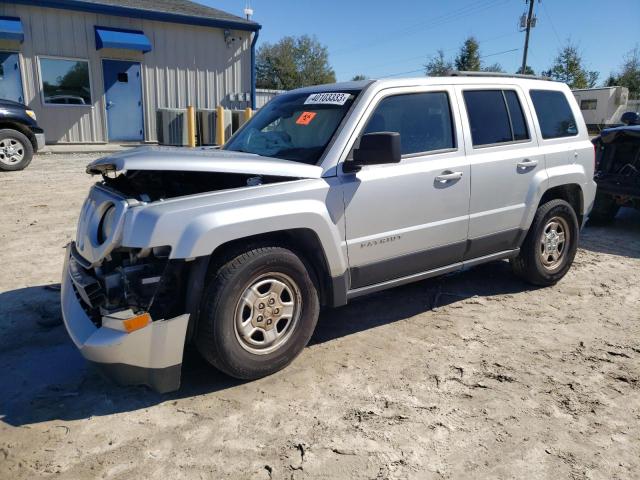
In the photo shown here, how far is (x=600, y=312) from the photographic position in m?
4.47

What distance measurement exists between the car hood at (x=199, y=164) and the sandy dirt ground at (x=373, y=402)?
1.32m

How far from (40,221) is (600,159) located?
805 cm

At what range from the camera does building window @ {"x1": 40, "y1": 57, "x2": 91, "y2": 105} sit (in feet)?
50.3

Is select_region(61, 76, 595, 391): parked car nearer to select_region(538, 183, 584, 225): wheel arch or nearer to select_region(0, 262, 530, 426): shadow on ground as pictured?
select_region(538, 183, 584, 225): wheel arch

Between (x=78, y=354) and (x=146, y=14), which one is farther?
(x=146, y=14)

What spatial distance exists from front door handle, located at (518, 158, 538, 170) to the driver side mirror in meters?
1.68

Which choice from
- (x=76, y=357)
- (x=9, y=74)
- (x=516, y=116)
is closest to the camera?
(x=76, y=357)

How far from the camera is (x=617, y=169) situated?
24.4 feet

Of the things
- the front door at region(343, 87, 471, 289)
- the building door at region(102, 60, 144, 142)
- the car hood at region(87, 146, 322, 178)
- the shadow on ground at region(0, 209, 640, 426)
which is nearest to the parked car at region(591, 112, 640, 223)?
the shadow on ground at region(0, 209, 640, 426)

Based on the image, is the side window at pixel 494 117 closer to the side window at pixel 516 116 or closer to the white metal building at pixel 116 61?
the side window at pixel 516 116

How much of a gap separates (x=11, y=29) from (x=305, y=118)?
1396cm

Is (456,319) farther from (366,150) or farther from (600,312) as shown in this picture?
(366,150)

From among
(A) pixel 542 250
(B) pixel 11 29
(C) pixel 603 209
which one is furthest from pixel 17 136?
(C) pixel 603 209

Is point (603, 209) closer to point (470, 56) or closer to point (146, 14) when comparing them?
point (146, 14)
